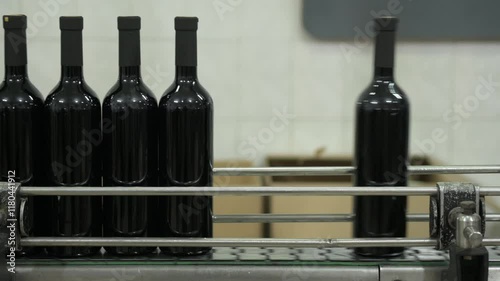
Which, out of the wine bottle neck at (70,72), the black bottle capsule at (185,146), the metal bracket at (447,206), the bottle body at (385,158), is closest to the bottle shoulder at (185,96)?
the black bottle capsule at (185,146)

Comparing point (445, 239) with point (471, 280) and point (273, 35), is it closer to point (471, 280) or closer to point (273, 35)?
point (471, 280)

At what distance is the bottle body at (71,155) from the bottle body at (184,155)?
9 centimetres

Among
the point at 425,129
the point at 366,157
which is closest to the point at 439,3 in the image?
the point at 425,129

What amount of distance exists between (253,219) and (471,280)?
0.32 metres

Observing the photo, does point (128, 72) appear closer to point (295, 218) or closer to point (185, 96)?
point (185, 96)

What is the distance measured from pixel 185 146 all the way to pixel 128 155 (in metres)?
0.08

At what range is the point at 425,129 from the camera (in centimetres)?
263

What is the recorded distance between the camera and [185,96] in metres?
0.99

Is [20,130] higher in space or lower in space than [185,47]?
lower

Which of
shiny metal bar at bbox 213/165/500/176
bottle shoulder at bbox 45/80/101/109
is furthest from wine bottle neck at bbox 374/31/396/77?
bottle shoulder at bbox 45/80/101/109

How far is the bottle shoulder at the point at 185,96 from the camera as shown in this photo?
38.7 inches

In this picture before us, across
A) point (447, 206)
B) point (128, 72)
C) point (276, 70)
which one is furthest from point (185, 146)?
point (276, 70)

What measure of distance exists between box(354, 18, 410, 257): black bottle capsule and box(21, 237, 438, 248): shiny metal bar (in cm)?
10

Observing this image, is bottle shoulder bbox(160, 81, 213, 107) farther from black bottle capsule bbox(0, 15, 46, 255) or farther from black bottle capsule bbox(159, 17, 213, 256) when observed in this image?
black bottle capsule bbox(0, 15, 46, 255)
